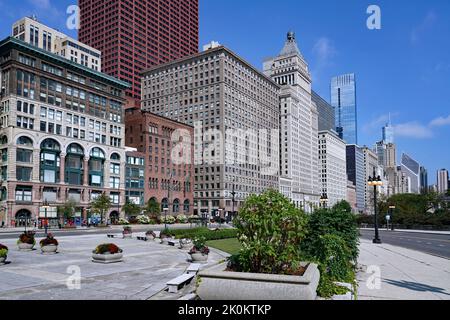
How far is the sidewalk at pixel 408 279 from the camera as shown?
1238 centimetres

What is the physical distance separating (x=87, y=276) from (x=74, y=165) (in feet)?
243

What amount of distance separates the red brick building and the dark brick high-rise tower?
200 ft

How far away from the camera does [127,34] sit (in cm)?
17725

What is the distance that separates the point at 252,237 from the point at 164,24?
200 m

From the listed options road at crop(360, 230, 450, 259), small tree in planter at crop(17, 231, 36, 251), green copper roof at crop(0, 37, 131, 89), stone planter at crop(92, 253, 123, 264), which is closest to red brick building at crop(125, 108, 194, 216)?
green copper roof at crop(0, 37, 131, 89)

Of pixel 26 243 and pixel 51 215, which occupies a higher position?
pixel 26 243

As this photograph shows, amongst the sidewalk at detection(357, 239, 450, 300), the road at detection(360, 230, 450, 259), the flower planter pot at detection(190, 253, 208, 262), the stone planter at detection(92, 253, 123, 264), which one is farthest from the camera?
the road at detection(360, 230, 450, 259)

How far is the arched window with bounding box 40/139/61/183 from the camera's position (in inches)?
3093

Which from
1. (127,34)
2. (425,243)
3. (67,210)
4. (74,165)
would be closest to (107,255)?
(425,243)

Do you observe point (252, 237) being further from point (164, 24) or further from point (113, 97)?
point (164, 24)

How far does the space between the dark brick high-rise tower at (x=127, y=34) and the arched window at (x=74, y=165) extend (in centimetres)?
8844

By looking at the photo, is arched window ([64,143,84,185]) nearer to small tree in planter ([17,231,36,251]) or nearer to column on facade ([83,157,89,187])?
column on facade ([83,157,89,187])

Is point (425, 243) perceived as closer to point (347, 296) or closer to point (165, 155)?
point (347, 296)
